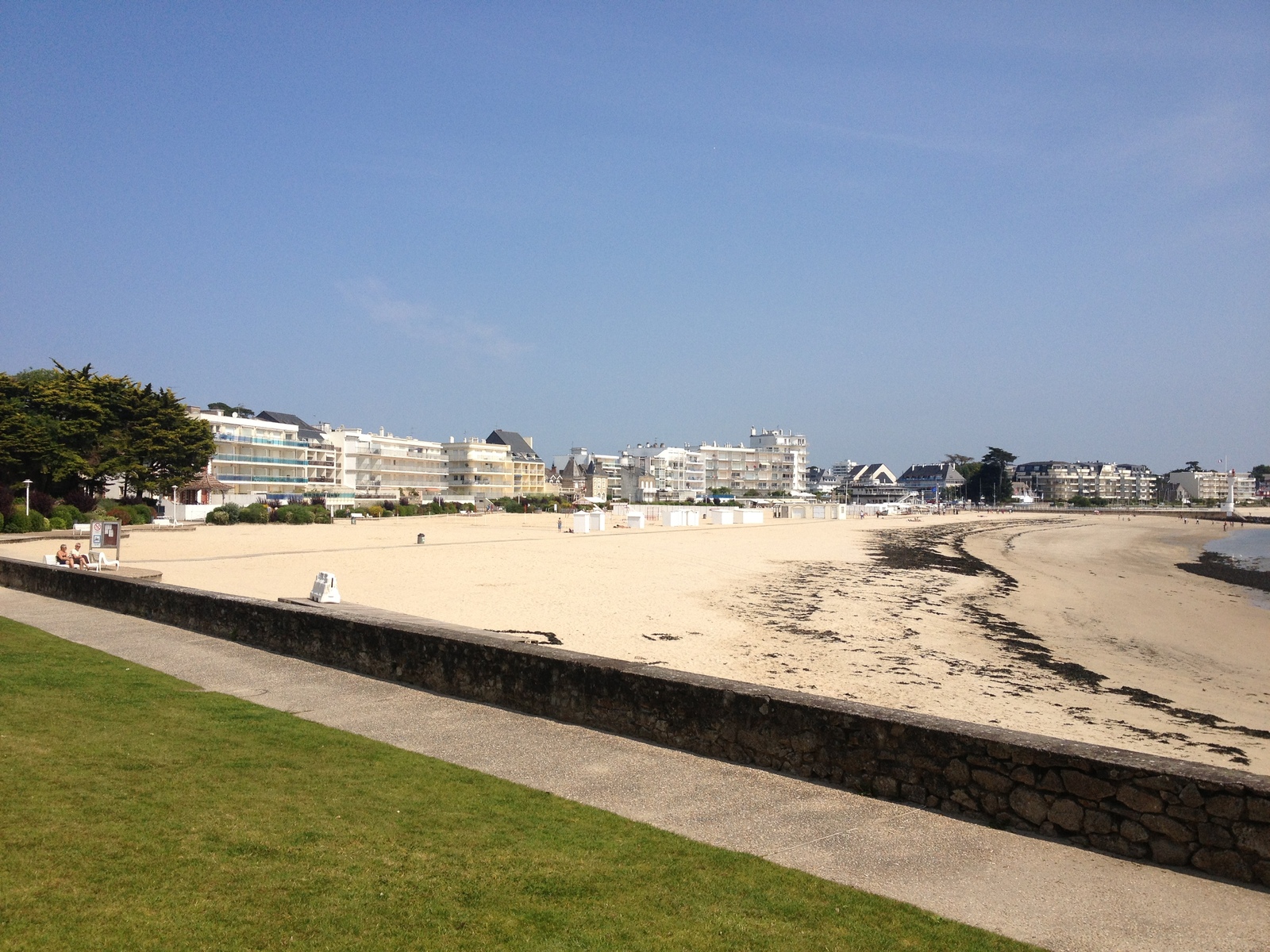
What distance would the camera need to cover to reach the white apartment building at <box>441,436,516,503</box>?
109 metres

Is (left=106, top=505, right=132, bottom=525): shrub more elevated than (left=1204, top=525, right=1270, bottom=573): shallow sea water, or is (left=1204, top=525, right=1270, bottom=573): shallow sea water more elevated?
(left=106, top=505, right=132, bottom=525): shrub

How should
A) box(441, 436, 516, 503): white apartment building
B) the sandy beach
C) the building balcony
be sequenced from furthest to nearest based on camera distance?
box(441, 436, 516, 503): white apartment building
the building balcony
the sandy beach

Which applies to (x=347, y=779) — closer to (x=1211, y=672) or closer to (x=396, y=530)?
(x=1211, y=672)

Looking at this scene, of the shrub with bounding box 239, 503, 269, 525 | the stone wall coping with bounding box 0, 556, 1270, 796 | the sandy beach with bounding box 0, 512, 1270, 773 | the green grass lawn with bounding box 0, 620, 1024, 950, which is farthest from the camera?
the shrub with bounding box 239, 503, 269, 525

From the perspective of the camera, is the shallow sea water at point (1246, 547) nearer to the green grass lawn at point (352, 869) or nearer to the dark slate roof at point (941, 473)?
the green grass lawn at point (352, 869)

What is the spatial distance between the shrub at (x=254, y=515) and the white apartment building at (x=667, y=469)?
94.0 meters

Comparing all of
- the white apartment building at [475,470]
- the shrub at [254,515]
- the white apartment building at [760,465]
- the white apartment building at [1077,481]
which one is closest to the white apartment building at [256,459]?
the shrub at [254,515]

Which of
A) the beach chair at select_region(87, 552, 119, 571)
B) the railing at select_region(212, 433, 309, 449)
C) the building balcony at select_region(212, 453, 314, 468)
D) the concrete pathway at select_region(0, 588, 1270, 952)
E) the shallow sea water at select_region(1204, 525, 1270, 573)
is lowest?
the shallow sea water at select_region(1204, 525, 1270, 573)

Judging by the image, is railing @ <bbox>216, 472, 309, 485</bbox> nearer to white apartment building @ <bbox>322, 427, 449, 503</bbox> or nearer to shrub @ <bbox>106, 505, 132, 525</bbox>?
white apartment building @ <bbox>322, 427, 449, 503</bbox>

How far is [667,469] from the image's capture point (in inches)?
5891

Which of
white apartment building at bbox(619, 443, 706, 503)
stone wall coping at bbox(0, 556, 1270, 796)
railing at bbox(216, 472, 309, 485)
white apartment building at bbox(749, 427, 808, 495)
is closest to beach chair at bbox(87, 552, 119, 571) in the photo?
stone wall coping at bbox(0, 556, 1270, 796)

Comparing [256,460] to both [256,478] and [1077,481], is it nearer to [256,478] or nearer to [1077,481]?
[256,478]

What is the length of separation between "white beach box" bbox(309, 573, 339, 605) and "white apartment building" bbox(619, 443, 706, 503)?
12674 cm

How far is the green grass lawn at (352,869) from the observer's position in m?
3.58
